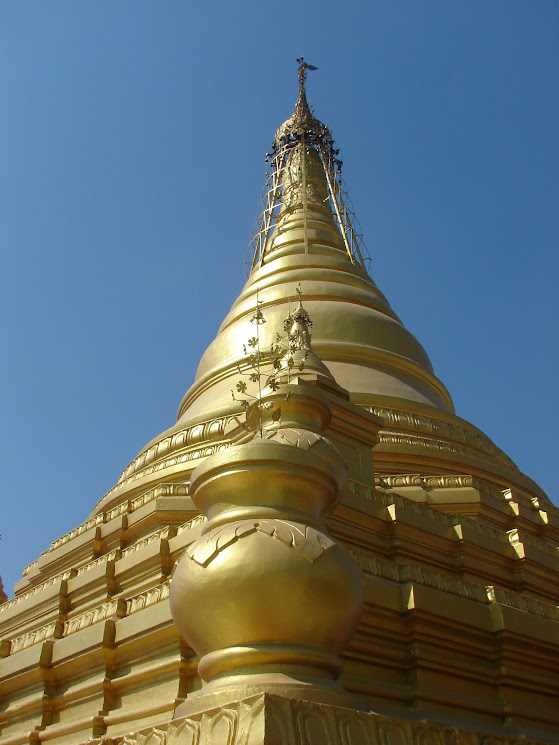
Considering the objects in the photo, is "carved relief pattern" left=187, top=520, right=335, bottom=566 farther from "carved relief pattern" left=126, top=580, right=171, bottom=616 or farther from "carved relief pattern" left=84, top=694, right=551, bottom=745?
"carved relief pattern" left=126, top=580, right=171, bottom=616

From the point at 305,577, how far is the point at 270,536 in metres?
0.31

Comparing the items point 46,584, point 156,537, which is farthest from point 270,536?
point 46,584

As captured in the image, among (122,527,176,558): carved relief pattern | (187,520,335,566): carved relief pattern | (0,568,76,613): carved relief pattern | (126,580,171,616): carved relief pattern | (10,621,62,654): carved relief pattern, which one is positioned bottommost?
(187,520,335,566): carved relief pattern

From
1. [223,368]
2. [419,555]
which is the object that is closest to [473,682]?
[419,555]

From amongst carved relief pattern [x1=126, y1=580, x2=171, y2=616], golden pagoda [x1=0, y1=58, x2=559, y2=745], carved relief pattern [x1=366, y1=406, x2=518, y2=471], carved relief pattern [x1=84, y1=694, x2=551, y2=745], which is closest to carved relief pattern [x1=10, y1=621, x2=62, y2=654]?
golden pagoda [x1=0, y1=58, x2=559, y2=745]

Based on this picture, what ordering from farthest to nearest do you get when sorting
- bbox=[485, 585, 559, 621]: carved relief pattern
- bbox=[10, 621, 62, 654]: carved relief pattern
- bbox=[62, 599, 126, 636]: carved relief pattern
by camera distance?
bbox=[10, 621, 62, 654]: carved relief pattern, bbox=[485, 585, 559, 621]: carved relief pattern, bbox=[62, 599, 126, 636]: carved relief pattern

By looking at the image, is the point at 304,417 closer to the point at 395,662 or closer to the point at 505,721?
the point at 395,662

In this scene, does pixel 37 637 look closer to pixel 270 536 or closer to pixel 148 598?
pixel 148 598

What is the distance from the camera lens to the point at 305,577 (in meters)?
4.16

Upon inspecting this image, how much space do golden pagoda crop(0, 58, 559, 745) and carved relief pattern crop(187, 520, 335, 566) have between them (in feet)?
0.05

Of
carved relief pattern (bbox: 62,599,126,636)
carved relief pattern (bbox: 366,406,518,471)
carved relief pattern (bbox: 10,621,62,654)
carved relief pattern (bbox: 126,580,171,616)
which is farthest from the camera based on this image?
carved relief pattern (bbox: 366,406,518,471)

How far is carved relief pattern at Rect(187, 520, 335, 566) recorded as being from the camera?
4.27 m

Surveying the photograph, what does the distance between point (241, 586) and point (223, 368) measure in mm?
12092

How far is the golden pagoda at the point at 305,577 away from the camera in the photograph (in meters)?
4.10
